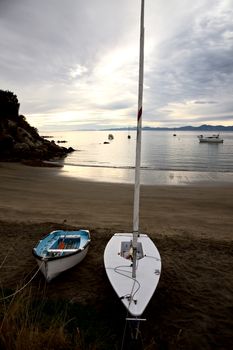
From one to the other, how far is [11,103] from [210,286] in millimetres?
47090

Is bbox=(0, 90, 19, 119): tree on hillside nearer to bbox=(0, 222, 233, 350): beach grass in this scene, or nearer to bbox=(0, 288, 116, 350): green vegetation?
bbox=(0, 222, 233, 350): beach grass

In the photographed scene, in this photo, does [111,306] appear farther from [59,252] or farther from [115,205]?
[115,205]

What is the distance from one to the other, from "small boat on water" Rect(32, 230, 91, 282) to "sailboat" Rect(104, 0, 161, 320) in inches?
36.1

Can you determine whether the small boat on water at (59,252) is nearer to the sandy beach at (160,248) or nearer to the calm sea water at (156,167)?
the sandy beach at (160,248)

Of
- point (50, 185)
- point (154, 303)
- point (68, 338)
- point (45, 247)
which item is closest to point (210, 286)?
point (154, 303)

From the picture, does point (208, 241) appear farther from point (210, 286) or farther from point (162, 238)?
point (210, 286)

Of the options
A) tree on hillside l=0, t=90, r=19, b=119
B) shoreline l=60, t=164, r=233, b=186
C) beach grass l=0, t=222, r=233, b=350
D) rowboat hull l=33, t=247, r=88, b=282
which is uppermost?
tree on hillside l=0, t=90, r=19, b=119

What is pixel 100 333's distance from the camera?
495 centimetres

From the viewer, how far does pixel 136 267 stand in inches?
238

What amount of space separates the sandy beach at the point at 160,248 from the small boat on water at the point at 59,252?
1.19ft

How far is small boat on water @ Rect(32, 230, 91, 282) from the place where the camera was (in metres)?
6.50

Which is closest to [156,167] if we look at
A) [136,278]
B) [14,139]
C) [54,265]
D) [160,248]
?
[14,139]

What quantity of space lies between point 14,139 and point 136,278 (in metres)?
37.7

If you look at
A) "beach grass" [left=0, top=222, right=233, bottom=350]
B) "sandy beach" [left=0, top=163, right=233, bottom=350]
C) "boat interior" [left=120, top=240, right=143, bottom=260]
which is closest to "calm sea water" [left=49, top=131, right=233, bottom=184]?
"sandy beach" [left=0, top=163, right=233, bottom=350]
